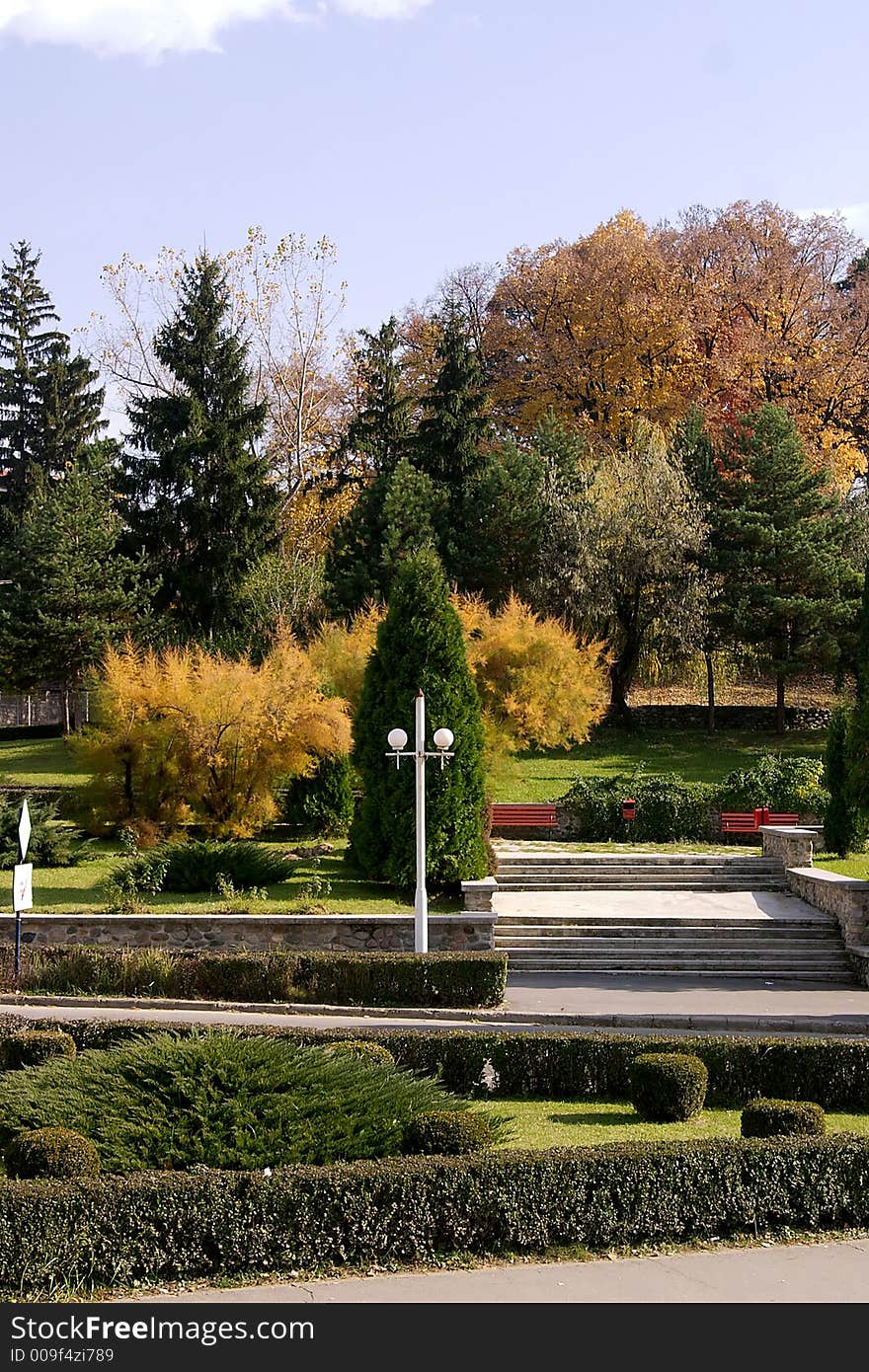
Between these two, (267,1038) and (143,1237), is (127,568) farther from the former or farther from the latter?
(143,1237)

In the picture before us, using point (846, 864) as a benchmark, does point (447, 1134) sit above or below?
above

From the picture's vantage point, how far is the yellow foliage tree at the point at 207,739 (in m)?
25.7

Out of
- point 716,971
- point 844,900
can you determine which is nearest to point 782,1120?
point 716,971

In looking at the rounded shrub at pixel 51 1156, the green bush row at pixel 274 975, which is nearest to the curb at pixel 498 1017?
the green bush row at pixel 274 975

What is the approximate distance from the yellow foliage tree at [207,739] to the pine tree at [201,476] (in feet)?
46.8

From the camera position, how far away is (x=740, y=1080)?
11.7 metres

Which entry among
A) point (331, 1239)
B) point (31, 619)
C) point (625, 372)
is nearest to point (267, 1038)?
point (331, 1239)

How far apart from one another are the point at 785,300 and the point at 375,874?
105ft

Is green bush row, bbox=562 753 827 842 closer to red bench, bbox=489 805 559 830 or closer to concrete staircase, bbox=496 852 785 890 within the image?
red bench, bbox=489 805 559 830

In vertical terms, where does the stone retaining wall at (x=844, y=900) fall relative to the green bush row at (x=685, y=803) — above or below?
below

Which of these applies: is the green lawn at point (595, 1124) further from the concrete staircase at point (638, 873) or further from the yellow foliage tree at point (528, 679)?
the yellow foliage tree at point (528, 679)

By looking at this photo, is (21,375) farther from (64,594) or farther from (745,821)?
(745,821)

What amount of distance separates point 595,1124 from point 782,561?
2885 cm

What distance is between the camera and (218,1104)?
341 inches
